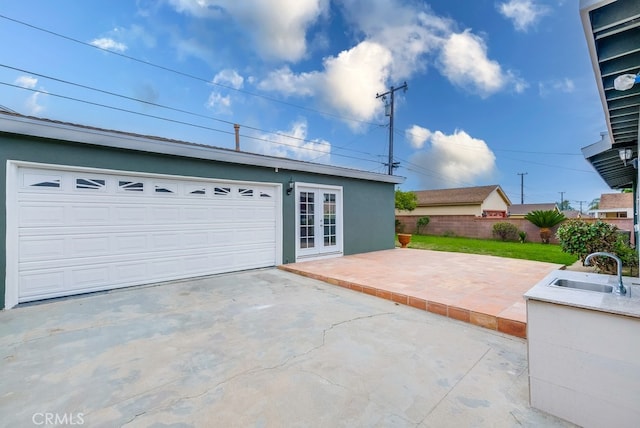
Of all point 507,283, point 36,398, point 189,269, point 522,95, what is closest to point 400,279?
point 507,283

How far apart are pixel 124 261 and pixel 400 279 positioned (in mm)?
5143

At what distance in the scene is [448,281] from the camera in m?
5.11

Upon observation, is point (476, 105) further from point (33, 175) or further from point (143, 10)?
point (33, 175)

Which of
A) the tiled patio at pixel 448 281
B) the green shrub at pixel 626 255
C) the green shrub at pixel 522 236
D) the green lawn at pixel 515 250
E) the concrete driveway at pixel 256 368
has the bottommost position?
the concrete driveway at pixel 256 368

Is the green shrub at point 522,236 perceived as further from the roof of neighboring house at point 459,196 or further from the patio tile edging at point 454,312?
the patio tile edging at point 454,312

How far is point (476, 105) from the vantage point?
14.6 metres

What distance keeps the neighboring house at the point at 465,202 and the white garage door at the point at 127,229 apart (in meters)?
16.3

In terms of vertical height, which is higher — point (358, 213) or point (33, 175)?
point (33, 175)

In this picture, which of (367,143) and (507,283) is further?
(367,143)

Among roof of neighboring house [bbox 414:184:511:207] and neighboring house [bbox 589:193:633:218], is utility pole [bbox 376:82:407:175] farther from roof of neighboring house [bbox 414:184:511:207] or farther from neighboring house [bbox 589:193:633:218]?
neighboring house [bbox 589:193:633:218]

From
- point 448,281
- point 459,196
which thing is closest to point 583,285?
point 448,281

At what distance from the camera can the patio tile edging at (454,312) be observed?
10.3 ft

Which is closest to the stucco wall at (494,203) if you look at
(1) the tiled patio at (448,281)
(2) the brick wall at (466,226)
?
(2) the brick wall at (466,226)

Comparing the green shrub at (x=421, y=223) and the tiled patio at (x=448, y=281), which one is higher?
the green shrub at (x=421, y=223)
